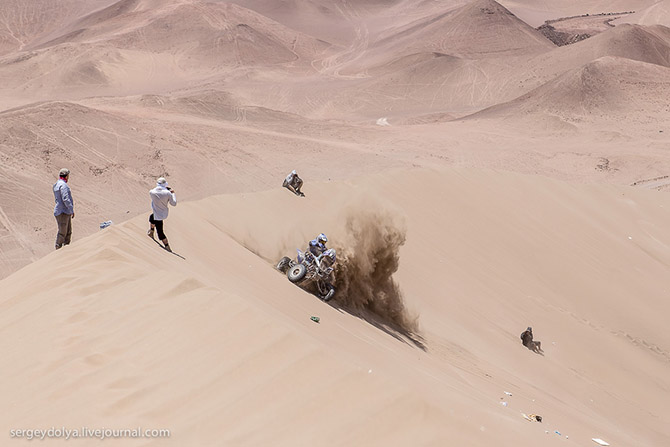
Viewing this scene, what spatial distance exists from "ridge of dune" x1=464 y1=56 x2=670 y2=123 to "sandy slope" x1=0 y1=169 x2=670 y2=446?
18.6 m

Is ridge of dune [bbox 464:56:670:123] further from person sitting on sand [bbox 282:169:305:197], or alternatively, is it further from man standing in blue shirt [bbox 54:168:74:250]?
man standing in blue shirt [bbox 54:168:74:250]

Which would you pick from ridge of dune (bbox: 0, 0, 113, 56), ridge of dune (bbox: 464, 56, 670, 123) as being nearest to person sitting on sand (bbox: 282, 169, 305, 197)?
ridge of dune (bbox: 464, 56, 670, 123)

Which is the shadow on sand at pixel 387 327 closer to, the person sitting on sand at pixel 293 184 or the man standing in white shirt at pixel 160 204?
the man standing in white shirt at pixel 160 204

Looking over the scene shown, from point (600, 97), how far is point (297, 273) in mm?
32707

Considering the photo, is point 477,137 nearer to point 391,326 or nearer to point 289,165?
point 289,165

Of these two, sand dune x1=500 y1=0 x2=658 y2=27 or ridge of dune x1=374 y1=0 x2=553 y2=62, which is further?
sand dune x1=500 y1=0 x2=658 y2=27

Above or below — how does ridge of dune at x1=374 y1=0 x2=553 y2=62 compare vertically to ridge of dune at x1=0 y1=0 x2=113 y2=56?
above

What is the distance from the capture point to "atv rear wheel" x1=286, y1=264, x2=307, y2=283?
915cm

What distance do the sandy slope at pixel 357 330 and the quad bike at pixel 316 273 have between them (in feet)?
0.85

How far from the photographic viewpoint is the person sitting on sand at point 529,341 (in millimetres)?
11758

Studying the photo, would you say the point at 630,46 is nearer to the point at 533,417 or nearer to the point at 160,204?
the point at 160,204

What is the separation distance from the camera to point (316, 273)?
358 inches

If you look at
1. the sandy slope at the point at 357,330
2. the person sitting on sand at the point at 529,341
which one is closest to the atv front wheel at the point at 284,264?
the sandy slope at the point at 357,330

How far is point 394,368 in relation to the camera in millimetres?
5988
